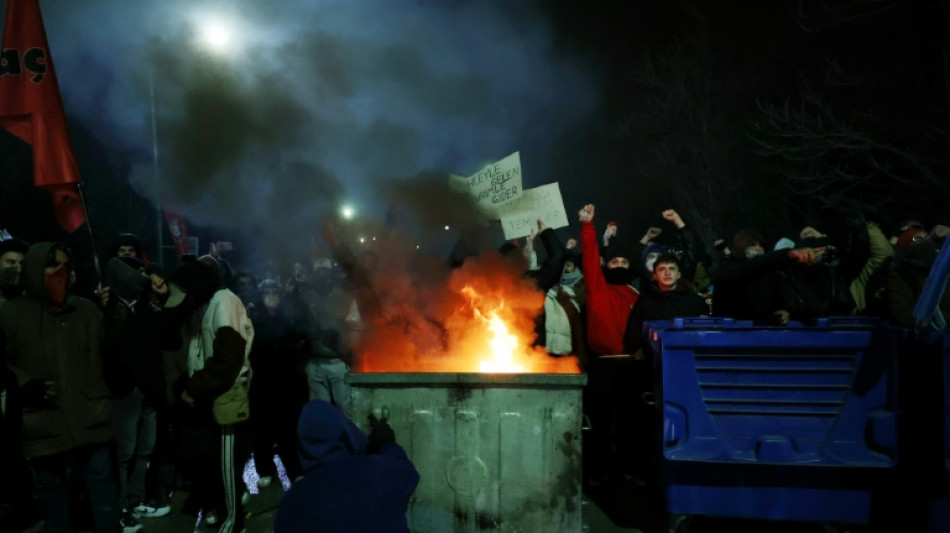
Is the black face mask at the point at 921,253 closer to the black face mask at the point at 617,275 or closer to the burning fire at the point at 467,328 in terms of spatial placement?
the black face mask at the point at 617,275

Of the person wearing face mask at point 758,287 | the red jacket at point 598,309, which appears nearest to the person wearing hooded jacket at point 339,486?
the person wearing face mask at point 758,287

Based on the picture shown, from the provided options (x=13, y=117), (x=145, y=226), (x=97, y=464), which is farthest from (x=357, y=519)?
(x=145, y=226)

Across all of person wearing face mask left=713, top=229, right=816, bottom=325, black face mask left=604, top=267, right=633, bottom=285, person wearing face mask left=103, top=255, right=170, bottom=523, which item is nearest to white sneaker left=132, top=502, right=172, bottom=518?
person wearing face mask left=103, top=255, right=170, bottom=523

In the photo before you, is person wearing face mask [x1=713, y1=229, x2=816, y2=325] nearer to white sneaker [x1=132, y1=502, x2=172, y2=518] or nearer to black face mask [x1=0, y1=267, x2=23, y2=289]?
white sneaker [x1=132, y1=502, x2=172, y2=518]

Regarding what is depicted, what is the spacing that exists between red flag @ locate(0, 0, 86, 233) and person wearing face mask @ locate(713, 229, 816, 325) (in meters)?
5.48

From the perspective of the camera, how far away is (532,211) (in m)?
6.37

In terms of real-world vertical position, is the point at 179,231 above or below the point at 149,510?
above

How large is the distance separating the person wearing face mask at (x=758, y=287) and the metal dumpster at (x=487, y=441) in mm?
1688

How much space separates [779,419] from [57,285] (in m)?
4.50

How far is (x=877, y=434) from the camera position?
12.6ft

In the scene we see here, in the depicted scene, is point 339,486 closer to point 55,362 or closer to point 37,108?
point 55,362

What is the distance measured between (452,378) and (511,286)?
1741 millimetres

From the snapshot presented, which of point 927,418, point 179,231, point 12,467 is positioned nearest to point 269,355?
point 179,231

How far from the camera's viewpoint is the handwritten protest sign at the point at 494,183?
246 inches
